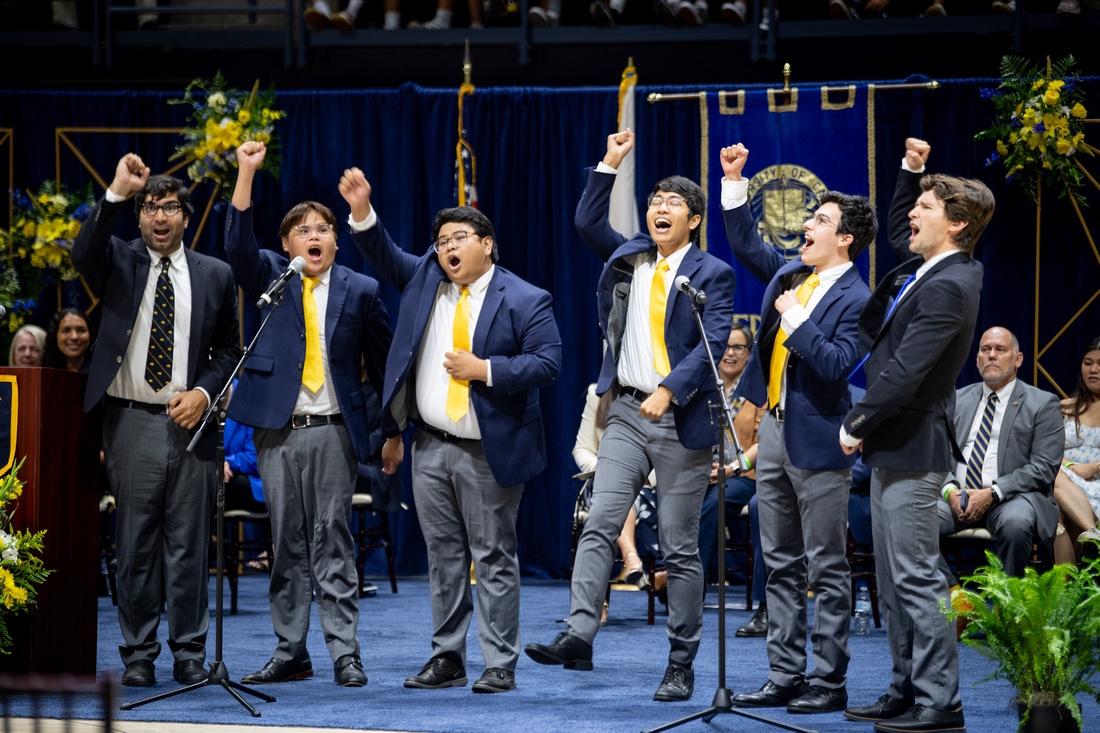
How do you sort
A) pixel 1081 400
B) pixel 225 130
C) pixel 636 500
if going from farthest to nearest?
1. pixel 225 130
2. pixel 1081 400
3. pixel 636 500

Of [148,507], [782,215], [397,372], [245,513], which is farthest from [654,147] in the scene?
[148,507]

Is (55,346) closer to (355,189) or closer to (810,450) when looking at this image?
(355,189)

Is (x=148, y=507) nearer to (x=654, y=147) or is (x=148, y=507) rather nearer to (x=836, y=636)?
(x=836, y=636)

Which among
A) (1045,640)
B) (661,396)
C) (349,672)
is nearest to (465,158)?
(661,396)

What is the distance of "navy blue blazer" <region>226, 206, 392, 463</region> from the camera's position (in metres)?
4.36

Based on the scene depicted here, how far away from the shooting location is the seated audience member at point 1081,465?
19.7ft

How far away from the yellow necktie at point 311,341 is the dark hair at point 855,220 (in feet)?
5.95

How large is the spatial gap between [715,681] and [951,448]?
1.26 m

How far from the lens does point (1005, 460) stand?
5816mm

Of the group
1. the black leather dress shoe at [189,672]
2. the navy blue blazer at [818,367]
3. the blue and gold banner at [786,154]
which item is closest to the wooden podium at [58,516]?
the black leather dress shoe at [189,672]

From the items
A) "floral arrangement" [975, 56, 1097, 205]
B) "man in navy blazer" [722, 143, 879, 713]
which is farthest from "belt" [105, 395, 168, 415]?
"floral arrangement" [975, 56, 1097, 205]

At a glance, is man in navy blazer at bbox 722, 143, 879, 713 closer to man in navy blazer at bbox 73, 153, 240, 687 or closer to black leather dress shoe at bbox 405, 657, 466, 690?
black leather dress shoe at bbox 405, 657, 466, 690

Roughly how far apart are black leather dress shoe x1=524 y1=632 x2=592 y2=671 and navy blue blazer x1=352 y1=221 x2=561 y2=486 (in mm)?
589

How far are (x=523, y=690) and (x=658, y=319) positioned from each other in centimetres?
134
